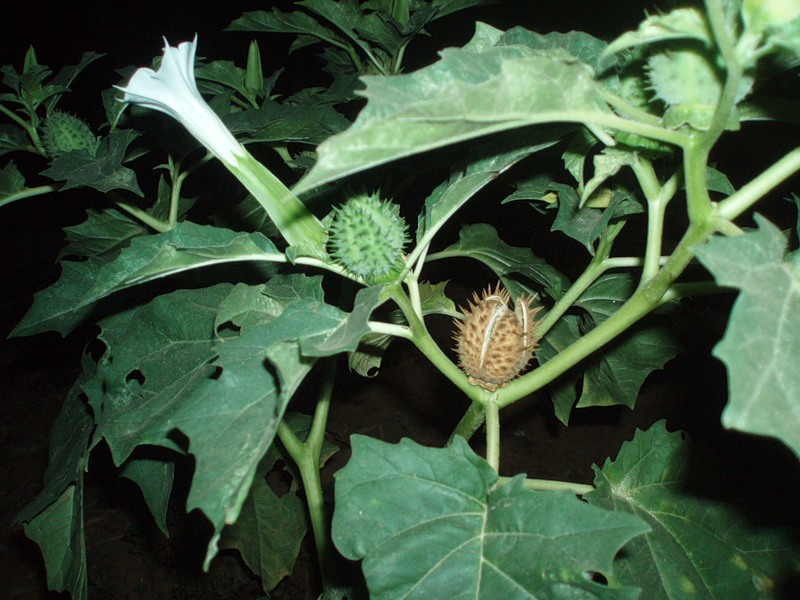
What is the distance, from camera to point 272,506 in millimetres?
1621

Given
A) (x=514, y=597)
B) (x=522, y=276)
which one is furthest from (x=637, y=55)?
(x=522, y=276)

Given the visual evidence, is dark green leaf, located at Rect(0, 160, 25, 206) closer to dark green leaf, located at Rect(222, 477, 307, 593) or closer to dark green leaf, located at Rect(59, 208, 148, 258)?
dark green leaf, located at Rect(59, 208, 148, 258)

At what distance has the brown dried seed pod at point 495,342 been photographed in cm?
86

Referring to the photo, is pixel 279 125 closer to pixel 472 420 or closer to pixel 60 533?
pixel 472 420

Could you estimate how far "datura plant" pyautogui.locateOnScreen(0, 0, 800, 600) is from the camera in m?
0.52

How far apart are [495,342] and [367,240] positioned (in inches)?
10.5

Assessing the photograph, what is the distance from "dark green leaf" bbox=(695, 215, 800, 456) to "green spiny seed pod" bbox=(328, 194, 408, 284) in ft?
1.23

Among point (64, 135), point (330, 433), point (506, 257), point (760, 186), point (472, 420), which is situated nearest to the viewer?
point (760, 186)

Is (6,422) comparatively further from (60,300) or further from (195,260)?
(195,260)

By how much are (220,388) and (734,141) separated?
117 centimetres

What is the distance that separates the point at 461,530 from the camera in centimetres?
73

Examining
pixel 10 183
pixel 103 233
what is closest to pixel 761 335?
pixel 103 233

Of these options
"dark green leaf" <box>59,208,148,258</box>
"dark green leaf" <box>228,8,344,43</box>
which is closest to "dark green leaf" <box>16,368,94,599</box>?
"dark green leaf" <box>59,208,148,258</box>

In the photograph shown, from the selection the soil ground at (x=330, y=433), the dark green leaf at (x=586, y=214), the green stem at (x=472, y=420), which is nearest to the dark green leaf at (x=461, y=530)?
the green stem at (x=472, y=420)
